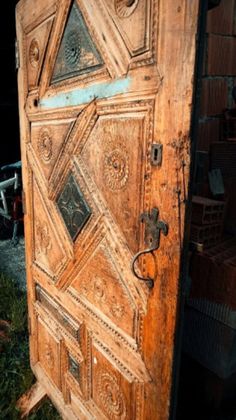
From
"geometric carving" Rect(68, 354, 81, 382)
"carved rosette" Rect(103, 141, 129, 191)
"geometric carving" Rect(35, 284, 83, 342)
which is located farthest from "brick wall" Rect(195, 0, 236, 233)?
"geometric carving" Rect(68, 354, 81, 382)

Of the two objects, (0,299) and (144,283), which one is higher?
(144,283)

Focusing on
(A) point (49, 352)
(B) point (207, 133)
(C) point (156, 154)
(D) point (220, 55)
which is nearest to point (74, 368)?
(A) point (49, 352)

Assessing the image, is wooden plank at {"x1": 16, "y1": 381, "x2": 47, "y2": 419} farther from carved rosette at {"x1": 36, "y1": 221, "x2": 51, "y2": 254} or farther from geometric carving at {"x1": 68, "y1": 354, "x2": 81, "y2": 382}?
carved rosette at {"x1": 36, "y1": 221, "x2": 51, "y2": 254}

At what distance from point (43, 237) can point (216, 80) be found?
1.55 m

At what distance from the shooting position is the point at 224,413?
2.09 m

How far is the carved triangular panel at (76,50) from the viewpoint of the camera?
1.32 m

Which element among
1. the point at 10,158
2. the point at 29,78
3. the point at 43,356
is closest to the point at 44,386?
the point at 43,356

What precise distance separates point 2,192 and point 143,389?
4991mm

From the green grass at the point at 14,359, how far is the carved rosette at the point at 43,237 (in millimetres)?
1263

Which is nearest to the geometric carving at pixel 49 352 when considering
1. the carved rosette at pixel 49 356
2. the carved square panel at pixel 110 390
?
the carved rosette at pixel 49 356

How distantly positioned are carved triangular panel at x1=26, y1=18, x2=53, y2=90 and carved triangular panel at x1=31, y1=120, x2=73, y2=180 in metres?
0.28

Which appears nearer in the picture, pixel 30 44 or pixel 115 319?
pixel 115 319

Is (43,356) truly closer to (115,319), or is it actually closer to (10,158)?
(115,319)

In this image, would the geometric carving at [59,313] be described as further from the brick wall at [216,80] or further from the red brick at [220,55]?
the red brick at [220,55]
